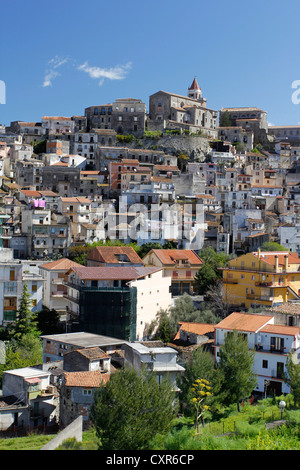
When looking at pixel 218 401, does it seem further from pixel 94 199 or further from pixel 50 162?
pixel 50 162

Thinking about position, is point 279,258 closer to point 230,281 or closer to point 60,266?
Result: point 230,281

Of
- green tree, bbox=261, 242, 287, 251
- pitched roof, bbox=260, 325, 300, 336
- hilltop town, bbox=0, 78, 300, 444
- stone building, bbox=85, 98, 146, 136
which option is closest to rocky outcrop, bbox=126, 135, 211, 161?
hilltop town, bbox=0, 78, 300, 444

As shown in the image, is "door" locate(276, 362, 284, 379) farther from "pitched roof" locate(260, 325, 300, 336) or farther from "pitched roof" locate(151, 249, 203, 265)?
"pitched roof" locate(151, 249, 203, 265)

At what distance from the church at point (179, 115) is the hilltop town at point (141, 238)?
0.20 m

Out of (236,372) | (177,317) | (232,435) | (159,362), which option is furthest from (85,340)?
(232,435)

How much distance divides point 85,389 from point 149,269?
15489mm

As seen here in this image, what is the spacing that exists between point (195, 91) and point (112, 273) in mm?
61310

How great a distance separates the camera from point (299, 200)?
2537 inches

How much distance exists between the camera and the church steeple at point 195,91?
90.5 meters

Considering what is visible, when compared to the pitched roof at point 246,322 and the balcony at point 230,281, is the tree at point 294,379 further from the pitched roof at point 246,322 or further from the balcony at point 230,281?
the balcony at point 230,281

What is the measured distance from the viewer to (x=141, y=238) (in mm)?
53406
